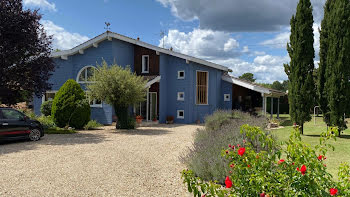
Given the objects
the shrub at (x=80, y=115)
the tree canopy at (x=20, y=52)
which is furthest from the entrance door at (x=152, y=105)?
the tree canopy at (x=20, y=52)

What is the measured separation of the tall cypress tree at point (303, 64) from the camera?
12.7 m

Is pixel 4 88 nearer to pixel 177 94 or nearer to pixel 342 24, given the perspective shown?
pixel 177 94

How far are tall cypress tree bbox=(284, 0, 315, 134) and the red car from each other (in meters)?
Answer: 11.8

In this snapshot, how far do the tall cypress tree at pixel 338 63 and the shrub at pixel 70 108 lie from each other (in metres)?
12.3

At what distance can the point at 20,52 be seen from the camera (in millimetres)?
12117

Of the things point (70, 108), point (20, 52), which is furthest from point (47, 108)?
point (20, 52)

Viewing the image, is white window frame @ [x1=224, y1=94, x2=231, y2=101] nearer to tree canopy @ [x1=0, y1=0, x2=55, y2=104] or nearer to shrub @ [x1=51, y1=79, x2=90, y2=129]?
shrub @ [x1=51, y1=79, x2=90, y2=129]

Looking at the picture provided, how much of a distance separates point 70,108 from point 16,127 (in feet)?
13.5

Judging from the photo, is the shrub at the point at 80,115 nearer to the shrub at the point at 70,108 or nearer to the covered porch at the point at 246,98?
the shrub at the point at 70,108

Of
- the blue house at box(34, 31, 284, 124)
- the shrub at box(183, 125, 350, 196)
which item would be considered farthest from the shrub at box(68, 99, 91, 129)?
the shrub at box(183, 125, 350, 196)

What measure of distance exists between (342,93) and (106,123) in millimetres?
13394

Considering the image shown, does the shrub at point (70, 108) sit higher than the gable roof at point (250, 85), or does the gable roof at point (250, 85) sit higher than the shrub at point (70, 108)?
the gable roof at point (250, 85)

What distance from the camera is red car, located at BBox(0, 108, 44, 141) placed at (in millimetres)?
9534

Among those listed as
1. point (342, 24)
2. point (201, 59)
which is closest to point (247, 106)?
point (201, 59)
